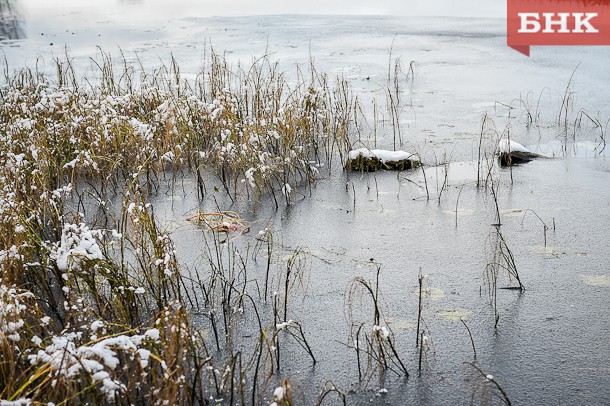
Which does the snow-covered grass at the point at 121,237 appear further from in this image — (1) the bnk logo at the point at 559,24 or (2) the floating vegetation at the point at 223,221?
(1) the bnk logo at the point at 559,24

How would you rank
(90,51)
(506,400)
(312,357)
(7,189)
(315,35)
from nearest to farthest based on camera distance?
(506,400) < (312,357) < (7,189) < (90,51) < (315,35)

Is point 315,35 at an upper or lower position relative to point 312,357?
upper

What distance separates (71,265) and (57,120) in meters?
2.88

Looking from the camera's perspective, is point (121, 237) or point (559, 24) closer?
point (121, 237)

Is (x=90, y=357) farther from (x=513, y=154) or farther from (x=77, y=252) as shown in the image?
(x=513, y=154)

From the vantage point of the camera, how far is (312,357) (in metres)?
2.65

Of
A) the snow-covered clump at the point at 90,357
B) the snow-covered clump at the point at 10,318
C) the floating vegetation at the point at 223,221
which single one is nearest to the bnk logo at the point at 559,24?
the floating vegetation at the point at 223,221

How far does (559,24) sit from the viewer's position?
1077 centimetres

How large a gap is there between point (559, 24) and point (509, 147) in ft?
22.2

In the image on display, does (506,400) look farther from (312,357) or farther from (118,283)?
(118,283)

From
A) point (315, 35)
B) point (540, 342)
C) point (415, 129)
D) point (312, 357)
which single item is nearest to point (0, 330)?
point (312, 357)

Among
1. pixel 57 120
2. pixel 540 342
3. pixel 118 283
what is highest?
pixel 57 120

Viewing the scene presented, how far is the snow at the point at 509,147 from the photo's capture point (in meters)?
4.89

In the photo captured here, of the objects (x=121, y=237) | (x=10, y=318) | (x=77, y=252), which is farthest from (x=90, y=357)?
(x=121, y=237)
